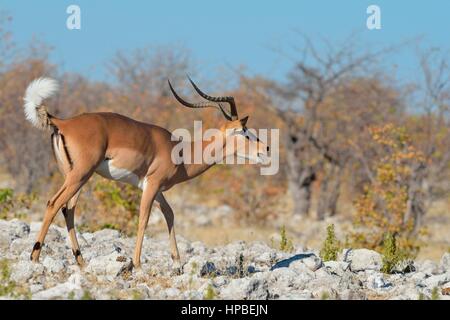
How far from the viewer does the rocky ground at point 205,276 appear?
7770 mm

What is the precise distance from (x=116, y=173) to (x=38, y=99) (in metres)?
1.20

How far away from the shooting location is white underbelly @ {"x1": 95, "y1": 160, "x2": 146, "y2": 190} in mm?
9414

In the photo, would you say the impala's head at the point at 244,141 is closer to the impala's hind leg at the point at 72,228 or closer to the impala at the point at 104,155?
the impala at the point at 104,155

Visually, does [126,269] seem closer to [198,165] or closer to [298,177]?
[198,165]

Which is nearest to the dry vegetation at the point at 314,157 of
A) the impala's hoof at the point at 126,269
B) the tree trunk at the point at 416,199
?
the tree trunk at the point at 416,199

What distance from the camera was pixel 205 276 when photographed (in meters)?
9.23

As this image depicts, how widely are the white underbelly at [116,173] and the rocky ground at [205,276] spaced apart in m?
0.85

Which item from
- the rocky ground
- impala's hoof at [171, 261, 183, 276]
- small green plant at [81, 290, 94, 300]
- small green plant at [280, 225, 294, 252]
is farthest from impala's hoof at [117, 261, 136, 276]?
small green plant at [280, 225, 294, 252]

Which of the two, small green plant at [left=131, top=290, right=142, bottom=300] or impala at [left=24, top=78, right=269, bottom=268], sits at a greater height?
impala at [left=24, top=78, right=269, bottom=268]

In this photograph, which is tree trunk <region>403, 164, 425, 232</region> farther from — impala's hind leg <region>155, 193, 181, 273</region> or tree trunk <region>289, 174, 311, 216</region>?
impala's hind leg <region>155, 193, 181, 273</region>

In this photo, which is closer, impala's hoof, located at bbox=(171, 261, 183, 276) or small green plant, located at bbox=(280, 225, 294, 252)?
impala's hoof, located at bbox=(171, 261, 183, 276)

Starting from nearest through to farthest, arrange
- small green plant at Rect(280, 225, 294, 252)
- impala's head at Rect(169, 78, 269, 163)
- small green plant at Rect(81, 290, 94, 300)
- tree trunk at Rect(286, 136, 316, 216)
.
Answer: small green plant at Rect(81, 290, 94, 300) < impala's head at Rect(169, 78, 269, 163) < small green plant at Rect(280, 225, 294, 252) < tree trunk at Rect(286, 136, 316, 216)
